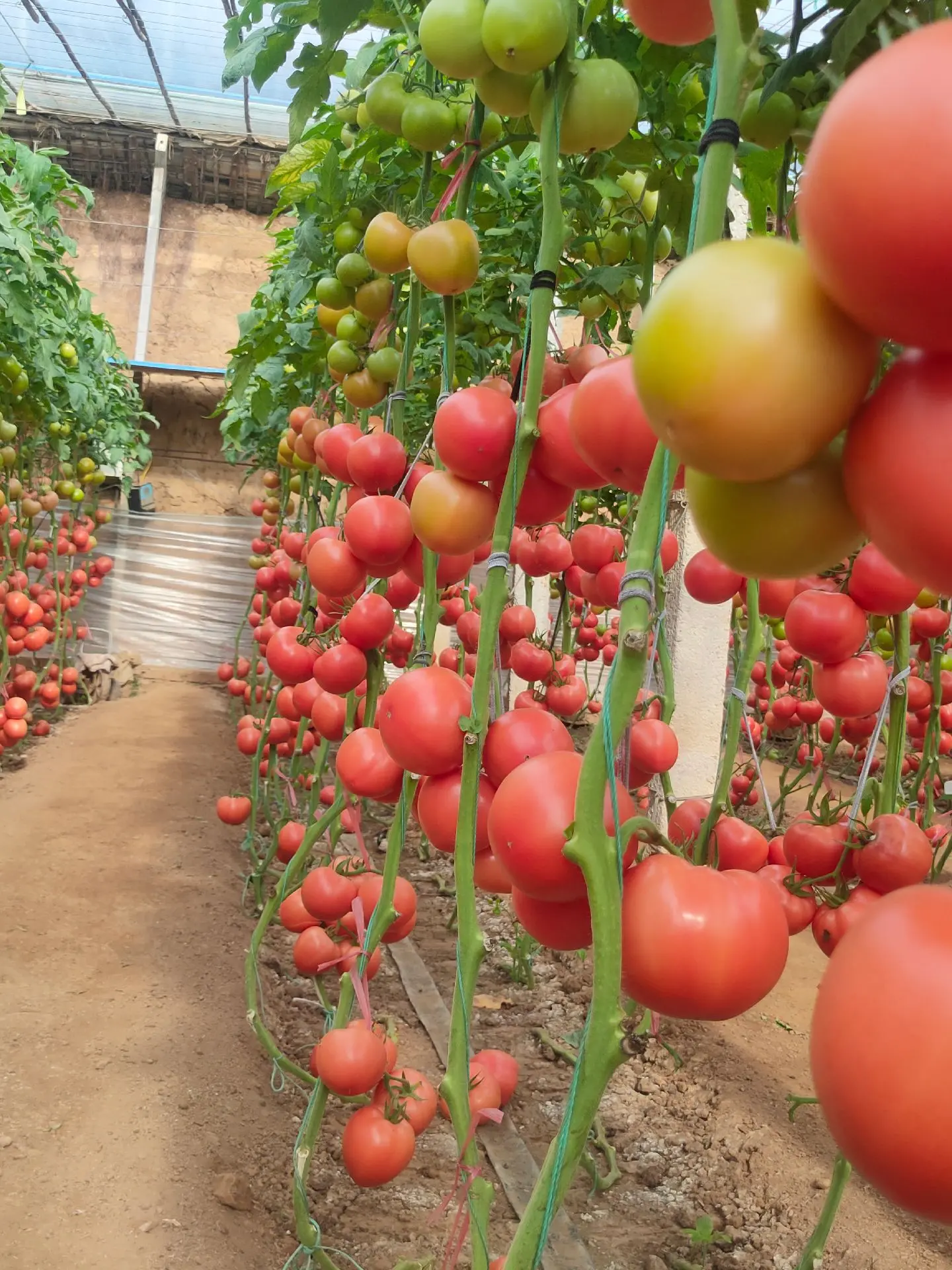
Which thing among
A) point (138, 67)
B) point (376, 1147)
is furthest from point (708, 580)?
point (138, 67)

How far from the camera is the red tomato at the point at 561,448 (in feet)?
2.40

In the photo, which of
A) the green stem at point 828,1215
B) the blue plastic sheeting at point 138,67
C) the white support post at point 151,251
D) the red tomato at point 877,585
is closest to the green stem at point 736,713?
the red tomato at point 877,585

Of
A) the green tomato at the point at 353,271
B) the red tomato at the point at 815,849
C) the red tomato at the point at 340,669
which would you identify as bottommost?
the red tomato at the point at 815,849

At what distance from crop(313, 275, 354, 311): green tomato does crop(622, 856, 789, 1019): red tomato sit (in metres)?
1.24

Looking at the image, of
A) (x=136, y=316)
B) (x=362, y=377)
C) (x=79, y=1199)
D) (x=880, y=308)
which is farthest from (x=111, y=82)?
(x=880, y=308)

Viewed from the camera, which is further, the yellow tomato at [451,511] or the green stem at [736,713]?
the green stem at [736,713]

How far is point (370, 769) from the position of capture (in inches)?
39.4

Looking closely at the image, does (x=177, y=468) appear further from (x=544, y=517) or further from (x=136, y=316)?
(x=544, y=517)

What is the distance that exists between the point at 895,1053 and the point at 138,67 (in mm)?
10320

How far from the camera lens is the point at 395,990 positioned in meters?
2.77

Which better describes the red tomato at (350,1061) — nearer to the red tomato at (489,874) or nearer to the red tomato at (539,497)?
the red tomato at (489,874)

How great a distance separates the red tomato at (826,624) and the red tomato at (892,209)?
0.77 m

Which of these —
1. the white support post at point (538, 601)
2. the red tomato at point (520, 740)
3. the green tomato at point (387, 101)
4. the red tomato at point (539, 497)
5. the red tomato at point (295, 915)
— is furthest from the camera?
the white support post at point (538, 601)

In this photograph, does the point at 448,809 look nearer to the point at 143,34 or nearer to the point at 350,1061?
the point at 350,1061
